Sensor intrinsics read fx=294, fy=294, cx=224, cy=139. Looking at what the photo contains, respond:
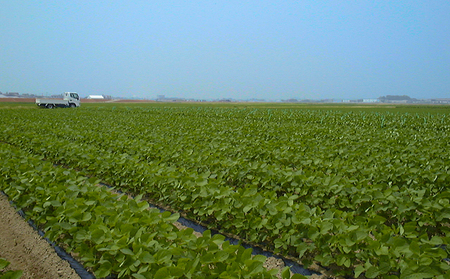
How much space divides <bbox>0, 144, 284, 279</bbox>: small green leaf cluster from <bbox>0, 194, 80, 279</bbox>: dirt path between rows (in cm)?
27

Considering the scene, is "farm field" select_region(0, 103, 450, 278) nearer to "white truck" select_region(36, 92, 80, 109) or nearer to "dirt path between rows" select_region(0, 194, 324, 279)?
"dirt path between rows" select_region(0, 194, 324, 279)

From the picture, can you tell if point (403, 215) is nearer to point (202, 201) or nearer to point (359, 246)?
point (359, 246)

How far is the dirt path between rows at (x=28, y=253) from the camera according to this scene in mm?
3223

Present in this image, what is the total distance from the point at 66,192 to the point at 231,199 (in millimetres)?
2118

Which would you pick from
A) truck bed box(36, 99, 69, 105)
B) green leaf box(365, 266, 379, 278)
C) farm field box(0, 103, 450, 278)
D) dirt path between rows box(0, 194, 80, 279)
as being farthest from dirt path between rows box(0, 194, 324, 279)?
truck bed box(36, 99, 69, 105)

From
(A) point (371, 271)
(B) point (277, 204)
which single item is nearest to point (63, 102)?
(B) point (277, 204)

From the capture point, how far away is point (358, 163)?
5.98 metres

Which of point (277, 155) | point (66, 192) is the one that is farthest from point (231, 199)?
point (277, 155)

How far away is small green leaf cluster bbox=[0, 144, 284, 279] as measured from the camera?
7.52 feet

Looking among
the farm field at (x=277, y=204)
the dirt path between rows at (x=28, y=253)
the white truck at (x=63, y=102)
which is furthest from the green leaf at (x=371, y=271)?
the white truck at (x=63, y=102)

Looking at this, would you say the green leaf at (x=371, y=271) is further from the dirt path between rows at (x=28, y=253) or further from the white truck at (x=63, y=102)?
the white truck at (x=63, y=102)

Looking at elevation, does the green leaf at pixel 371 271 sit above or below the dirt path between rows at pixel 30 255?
above

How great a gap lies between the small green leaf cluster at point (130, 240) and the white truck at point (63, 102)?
36.7 metres

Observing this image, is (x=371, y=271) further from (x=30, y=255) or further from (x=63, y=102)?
(x=63, y=102)
